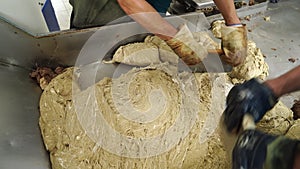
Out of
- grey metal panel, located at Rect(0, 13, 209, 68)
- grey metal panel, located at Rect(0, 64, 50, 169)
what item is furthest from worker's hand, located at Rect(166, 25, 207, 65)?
grey metal panel, located at Rect(0, 64, 50, 169)

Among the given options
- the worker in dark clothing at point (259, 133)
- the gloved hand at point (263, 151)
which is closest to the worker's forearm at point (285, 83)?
the worker in dark clothing at point (259, 133)

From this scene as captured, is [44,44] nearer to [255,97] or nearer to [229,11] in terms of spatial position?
[229,11]

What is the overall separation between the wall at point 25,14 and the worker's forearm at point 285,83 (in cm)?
116

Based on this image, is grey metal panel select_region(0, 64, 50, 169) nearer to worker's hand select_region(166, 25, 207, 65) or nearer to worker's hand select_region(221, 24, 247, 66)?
worker's hand select_region(166, 25, 207, 65)

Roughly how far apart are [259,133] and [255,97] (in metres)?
0.21

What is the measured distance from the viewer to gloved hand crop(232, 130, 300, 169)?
0.78 meters

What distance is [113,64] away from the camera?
62.9 inches

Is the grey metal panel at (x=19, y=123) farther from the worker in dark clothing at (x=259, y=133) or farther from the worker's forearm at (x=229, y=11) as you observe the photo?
the worker's forearm at (x=229, y=11)

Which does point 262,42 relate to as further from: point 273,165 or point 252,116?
point 273,165

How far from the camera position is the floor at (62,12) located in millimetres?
3145

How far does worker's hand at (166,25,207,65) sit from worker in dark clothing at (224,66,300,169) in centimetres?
33

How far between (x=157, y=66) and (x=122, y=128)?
0.34 meters

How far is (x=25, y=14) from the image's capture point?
1874 mm

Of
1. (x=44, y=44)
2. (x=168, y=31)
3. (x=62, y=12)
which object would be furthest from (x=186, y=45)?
(x=62, y=12)
